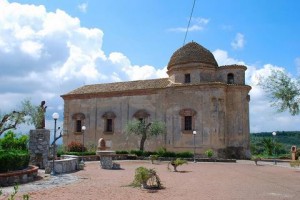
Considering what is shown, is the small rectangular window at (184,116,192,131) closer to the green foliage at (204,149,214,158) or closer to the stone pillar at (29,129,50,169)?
the green foliage at (204,149,214,158)

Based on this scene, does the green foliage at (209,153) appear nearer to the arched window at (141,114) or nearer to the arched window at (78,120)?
the arched window at (141,114)

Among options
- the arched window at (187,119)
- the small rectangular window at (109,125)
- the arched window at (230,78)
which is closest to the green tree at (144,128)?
the arched window at (187,119)

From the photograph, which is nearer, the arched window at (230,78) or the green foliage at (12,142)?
the green foliage at (12,142)

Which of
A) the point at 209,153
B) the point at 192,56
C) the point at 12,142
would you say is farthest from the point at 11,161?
the point at 192,56

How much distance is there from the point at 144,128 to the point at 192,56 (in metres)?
9.55

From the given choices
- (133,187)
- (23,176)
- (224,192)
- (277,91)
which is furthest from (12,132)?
(277,91)

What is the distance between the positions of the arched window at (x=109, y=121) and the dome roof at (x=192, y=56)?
9.04m

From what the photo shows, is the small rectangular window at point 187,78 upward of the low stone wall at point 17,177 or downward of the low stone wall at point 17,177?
upward

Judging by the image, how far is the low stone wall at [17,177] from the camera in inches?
507

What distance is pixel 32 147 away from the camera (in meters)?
19.1

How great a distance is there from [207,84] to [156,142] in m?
8.54

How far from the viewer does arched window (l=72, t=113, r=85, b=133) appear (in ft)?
144

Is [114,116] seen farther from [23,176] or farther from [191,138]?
[23,176]

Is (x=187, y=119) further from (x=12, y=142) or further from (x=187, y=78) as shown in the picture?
(x=12, y=142)
